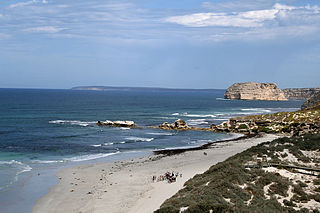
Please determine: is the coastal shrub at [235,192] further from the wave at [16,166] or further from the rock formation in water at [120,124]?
the rock formation in water at [120,124]

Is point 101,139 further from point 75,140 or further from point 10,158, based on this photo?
point 10,158

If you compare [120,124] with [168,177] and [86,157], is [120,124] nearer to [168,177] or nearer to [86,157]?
[86,157]

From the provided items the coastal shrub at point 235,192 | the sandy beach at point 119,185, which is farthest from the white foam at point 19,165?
the coastal shrub at point 235,192

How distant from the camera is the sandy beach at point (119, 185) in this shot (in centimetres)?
1995

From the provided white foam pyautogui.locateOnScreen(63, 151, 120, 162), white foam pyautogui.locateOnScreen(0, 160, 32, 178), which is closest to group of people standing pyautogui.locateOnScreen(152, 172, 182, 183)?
white foam pyautogui.locateOnScreen(63, 151, 120, 162)

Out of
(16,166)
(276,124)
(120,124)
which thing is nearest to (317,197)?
(16,166)

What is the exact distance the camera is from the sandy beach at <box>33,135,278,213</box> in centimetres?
1995

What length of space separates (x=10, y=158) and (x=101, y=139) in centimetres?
1666

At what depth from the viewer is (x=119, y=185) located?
81.3 feet

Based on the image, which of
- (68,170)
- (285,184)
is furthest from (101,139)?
(285,184)

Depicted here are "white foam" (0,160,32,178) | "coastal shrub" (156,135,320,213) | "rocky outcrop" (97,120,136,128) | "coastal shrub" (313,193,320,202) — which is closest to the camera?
"coastal shrub" (156,135,320,213)

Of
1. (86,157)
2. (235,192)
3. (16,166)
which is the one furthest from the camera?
(86,157)

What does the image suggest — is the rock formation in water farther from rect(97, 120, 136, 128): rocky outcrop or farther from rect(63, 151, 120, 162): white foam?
rect(63, 151, 120, 162): white foam

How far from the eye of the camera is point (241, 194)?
1688 cm
